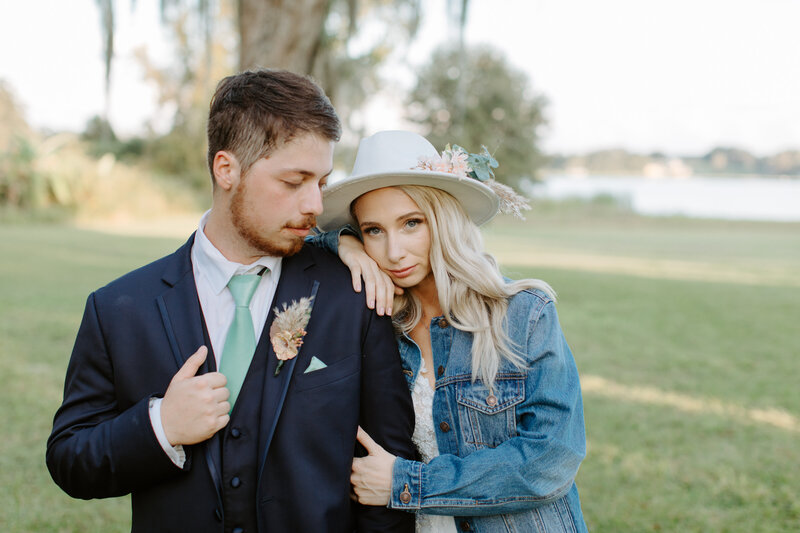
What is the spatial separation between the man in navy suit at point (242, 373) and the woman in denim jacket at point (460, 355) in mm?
149

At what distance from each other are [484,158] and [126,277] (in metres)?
1.31

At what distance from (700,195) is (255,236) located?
45.5m

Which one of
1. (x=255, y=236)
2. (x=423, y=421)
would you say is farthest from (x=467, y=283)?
(x=255, y=236)

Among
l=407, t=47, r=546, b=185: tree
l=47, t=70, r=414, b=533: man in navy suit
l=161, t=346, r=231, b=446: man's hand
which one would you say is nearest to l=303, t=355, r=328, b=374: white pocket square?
l=47, t=70, r=414, b=533: man in navy suit

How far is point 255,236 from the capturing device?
1.97 metres

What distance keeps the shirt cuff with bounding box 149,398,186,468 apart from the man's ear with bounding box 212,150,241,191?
69cm

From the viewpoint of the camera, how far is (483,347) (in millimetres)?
2107

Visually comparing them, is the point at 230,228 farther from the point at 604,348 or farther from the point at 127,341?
the point at 604,348

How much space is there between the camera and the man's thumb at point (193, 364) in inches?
68.0

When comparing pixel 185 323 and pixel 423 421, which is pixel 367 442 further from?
pixel 185 323

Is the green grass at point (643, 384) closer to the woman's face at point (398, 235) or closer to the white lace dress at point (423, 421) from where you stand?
the white lace dress at point (423, 421)

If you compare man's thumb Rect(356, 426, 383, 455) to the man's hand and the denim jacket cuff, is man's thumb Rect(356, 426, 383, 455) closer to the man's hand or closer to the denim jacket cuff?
the denim jacket cuff

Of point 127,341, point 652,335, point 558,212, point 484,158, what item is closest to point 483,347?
point 484,158

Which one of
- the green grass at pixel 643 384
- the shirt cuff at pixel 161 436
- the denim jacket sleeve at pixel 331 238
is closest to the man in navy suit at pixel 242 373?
the shirt cuff at pixel 161 436
